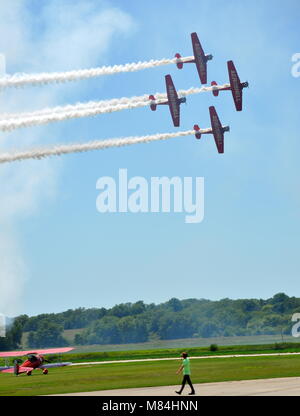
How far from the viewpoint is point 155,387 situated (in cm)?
4919

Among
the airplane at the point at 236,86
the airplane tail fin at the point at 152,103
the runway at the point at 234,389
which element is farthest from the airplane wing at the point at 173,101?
the runway at the point at 234,389

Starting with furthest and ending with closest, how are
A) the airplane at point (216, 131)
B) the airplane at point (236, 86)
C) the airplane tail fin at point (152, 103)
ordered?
the airplane at point (216, 131) → the airplane at point (236, 86) → the airplane tail fin at point (152, 103)

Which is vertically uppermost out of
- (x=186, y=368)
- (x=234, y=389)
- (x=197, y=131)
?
(x=197, y=131)

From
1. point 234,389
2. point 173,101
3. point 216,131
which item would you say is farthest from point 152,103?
point 234,389

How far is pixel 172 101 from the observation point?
96.2 metres

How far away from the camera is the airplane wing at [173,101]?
9525 centimetres

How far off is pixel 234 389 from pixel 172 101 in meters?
58.1

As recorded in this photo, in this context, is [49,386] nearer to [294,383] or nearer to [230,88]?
[294,383]

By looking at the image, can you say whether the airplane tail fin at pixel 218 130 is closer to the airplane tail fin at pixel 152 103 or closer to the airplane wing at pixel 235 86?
the airplane wing at pixel 235 86

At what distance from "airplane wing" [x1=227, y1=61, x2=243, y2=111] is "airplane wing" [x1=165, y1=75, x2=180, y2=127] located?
8.67 meters

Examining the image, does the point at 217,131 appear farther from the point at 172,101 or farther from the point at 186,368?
the point at 186,368

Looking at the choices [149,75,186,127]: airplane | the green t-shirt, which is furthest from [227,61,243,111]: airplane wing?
the green t-shirt

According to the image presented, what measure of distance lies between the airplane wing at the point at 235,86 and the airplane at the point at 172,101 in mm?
7740
